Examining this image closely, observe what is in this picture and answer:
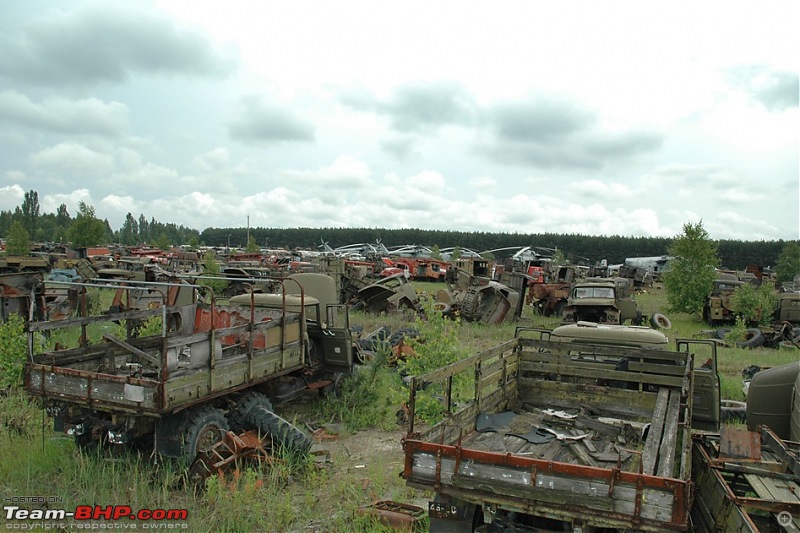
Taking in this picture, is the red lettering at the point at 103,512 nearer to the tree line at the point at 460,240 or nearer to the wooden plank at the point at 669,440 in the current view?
the wooden plank at the point at 669,440

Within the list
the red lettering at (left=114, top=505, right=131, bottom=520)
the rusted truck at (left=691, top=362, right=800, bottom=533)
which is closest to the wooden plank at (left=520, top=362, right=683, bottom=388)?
the rusted truck at (left=691, top=362, right=800, bottom=533)

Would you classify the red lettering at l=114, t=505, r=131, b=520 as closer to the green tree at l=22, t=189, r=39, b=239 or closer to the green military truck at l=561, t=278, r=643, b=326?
the green military truck at l=561, t=278, r=643, b=326

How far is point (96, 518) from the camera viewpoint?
6121 mm

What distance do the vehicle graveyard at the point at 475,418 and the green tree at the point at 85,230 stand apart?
4243 centimetres

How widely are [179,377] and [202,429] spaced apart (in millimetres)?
785

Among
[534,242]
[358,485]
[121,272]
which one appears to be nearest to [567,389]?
[358,485]

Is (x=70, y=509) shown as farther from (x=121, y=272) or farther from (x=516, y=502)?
(x=121, y=272)

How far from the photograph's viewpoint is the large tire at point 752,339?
693 inches

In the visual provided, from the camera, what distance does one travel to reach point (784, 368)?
789 centimetres

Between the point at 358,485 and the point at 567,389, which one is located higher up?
the point at 567,389

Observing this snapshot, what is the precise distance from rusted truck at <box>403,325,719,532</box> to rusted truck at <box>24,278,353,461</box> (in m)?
2.30

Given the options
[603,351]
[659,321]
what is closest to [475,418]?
[603,351]

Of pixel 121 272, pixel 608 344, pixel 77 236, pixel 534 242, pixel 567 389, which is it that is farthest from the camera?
pixel 534 242

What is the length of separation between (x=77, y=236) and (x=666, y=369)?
5050cm
